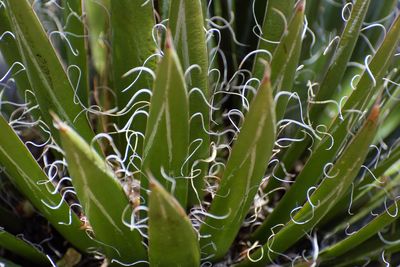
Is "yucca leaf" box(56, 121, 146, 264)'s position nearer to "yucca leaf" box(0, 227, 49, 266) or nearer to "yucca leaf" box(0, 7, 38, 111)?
"yucca leaf" box(0, 227, 49, 266)

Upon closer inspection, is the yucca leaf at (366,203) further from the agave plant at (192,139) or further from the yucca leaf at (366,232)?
the yucca leaf at (366,232)

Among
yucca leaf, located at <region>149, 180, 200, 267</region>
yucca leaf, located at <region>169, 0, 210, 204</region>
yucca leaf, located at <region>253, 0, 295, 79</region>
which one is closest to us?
yucca leaf, located at <region>149, 180, 200, 267</region>

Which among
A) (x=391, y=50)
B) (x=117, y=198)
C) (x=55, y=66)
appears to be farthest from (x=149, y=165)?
(x=391, y=50)

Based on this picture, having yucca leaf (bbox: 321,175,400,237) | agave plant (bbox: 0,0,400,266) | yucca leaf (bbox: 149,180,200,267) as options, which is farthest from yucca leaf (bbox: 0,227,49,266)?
yucca leaf (bbox: 321,175,400,237)

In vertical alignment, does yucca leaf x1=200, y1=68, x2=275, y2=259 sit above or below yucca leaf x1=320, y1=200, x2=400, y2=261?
above

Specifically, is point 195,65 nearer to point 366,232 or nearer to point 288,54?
point 288,54

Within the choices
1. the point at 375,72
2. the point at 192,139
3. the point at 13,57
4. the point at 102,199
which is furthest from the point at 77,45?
the point at 375,72

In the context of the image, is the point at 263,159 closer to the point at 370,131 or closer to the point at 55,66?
the point at 370,131

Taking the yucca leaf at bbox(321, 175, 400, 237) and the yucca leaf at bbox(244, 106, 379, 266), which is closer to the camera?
the yucca leaf at bbox(244, 106, 379, 266)
